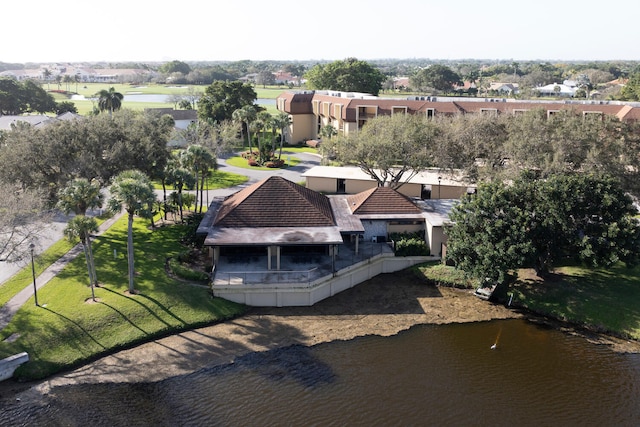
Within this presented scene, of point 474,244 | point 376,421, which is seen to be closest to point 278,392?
point 376,421

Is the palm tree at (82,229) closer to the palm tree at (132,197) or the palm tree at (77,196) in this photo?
the palm tree at (132,197)

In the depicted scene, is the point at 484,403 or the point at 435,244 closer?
the point at 484,403

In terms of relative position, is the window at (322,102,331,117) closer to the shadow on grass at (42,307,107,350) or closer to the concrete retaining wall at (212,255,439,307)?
the concrete retaining wall at (212,255,439,307)

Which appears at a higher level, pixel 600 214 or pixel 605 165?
pixel 605 165

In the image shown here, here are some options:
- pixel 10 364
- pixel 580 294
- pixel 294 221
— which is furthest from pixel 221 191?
pixel 580 294

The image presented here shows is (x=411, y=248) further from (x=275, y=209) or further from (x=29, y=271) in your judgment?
(x=29, y=271)

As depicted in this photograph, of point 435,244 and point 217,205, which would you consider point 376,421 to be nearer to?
point 435,244

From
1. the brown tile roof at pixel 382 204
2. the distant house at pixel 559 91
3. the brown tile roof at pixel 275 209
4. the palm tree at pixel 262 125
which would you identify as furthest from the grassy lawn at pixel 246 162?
the distant house at pixel 559 91
